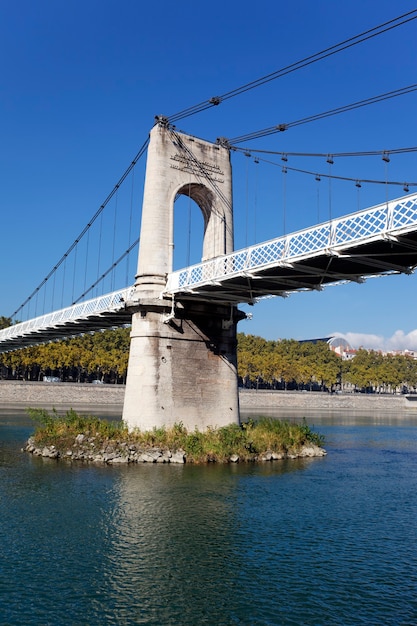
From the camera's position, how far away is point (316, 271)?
2353cm

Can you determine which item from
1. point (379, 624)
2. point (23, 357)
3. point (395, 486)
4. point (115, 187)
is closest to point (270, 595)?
point (379, 624)

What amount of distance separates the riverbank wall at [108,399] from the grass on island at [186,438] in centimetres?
3714

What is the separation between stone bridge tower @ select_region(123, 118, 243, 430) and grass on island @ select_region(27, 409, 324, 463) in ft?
2.48

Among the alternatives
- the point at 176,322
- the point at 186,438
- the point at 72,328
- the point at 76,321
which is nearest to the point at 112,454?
the point at 186,438

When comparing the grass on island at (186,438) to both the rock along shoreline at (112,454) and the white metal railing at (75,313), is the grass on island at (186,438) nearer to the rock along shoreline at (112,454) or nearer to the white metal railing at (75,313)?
the rock along shoreline at (112,454)

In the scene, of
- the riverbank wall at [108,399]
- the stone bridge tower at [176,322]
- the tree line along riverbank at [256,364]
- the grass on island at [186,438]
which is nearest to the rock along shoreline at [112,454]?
the grass on island at [186,438]

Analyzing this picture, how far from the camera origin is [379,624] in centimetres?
1075

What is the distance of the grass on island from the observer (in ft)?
90.5

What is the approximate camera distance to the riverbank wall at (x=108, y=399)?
75188 mm

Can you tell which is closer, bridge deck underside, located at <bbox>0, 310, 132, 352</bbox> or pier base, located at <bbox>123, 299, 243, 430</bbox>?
pier base, located at <bbox>123, 299, 243, 430</bbox>

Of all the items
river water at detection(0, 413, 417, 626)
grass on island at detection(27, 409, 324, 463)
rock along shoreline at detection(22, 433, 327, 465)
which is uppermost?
grass on island at detection(27, 409, 324, 463)

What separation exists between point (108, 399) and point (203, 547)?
6828 cm

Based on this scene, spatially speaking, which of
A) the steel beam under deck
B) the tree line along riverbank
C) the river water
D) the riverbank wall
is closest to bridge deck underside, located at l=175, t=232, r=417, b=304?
the steel beam under deck

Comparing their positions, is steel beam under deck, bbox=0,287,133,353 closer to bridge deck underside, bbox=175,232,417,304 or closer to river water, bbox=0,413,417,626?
bridge deck underside, bbox=175,232,417,304
